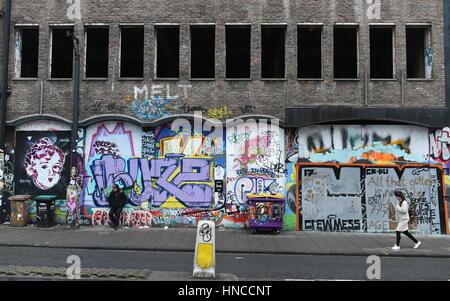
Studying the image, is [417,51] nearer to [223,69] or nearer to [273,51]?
Result: [273,51]

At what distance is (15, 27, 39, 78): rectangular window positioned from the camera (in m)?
15.9

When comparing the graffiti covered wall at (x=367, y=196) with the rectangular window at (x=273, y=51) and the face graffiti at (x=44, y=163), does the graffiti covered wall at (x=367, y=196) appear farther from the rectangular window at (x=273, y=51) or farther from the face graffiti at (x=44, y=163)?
the face graffiti at (x=44, y=163)

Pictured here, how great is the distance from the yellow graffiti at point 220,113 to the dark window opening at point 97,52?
4.55 meters

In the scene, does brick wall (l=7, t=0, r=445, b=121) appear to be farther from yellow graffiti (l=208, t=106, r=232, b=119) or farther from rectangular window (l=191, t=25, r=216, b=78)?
rectangular window (l=191, t=25, r=216, b=78)

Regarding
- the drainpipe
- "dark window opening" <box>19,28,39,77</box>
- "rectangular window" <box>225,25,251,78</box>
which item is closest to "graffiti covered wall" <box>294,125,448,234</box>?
"rectangular window" <box>225,25,251,78</box>

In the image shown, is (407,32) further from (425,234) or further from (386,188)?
(425,234)

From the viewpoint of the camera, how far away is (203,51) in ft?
51.9

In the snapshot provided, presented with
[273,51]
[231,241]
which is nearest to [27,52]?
[273,51]

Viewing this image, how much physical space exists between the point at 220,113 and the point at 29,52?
8295mm

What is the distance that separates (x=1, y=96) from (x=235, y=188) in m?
9.84

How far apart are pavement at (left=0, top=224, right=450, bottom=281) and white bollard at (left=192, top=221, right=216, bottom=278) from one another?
3505 millimetres

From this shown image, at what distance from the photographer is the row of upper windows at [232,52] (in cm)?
1555
